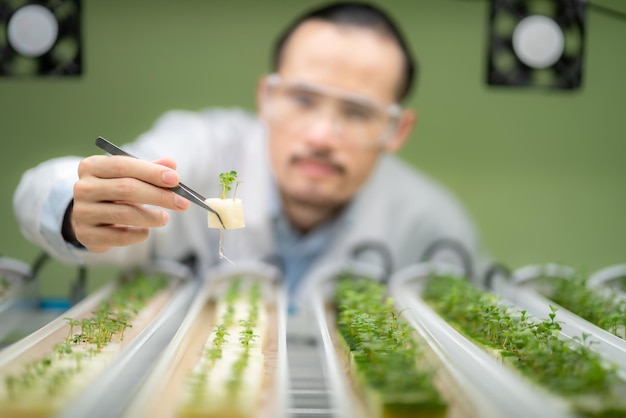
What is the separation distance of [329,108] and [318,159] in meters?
0.24

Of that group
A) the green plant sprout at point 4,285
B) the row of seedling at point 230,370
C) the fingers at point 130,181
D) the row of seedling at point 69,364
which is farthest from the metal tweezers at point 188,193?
the green plant sprout at point 4,285

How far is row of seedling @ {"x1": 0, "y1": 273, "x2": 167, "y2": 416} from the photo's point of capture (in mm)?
1302

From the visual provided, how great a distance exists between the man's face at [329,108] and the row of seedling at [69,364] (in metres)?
1.06

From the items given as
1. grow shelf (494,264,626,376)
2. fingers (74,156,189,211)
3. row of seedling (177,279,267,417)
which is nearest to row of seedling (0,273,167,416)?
row of seedling (177,279,267,417)

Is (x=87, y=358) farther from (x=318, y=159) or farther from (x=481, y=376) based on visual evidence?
(x=318, y=159)

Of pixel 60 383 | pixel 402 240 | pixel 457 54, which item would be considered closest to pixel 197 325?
pixel 60 383

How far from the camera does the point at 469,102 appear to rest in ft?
Answer: 11.0

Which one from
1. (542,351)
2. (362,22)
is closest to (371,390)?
(542,351)

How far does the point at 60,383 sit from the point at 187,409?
0.99 ft

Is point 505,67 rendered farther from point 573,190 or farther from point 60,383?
point 60,383

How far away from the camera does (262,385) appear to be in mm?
1498

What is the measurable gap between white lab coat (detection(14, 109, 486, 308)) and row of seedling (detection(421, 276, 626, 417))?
2.95 ft

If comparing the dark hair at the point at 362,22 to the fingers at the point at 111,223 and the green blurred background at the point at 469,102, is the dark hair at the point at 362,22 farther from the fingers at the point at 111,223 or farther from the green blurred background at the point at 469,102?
the fingers at the point at 111,223

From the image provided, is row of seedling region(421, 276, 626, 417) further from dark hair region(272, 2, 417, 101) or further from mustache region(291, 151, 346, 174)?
dark hair region(272, 2, 417, 101)
